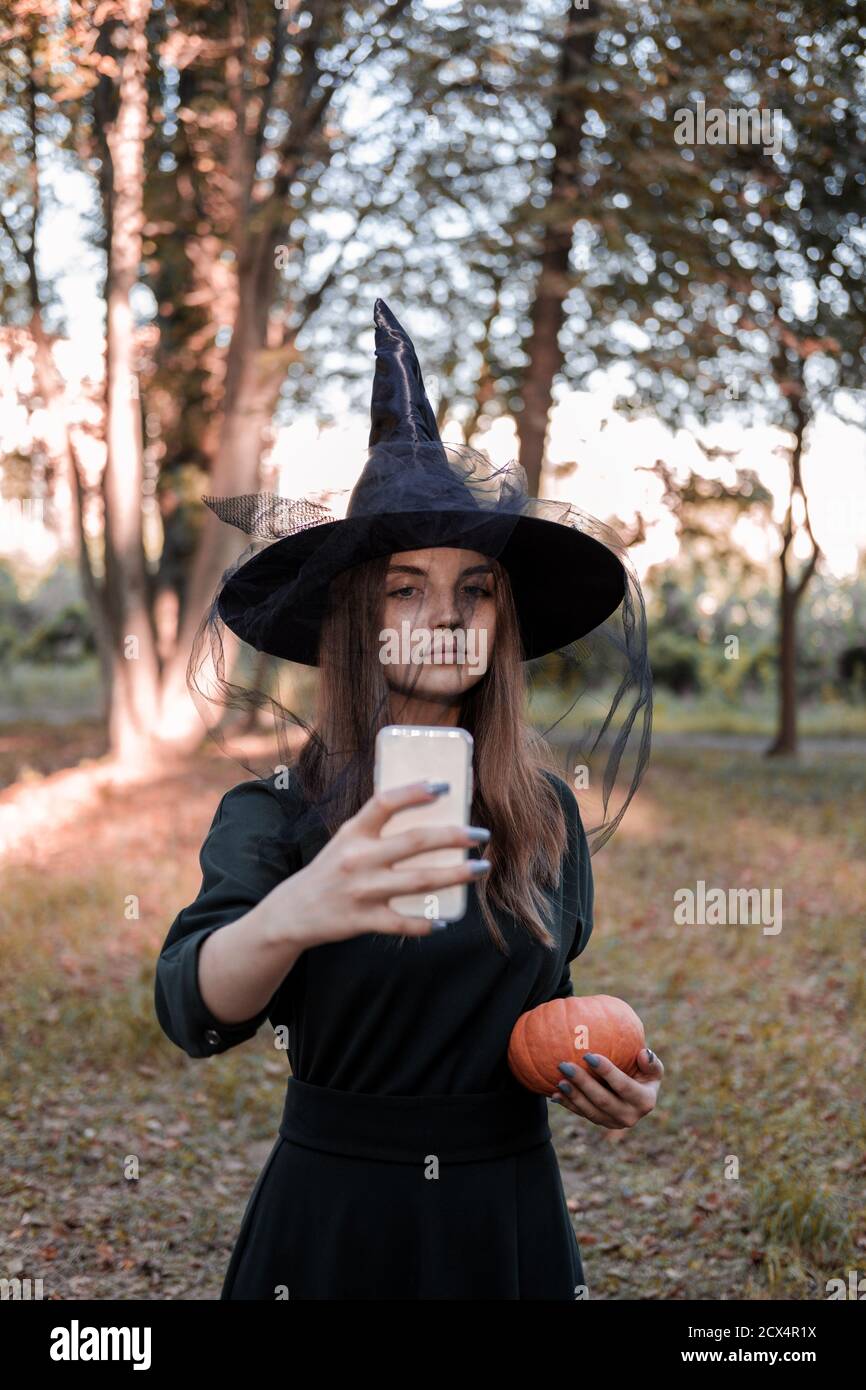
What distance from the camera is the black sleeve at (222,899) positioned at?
64.8 inches

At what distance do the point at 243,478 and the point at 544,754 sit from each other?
10567 mm

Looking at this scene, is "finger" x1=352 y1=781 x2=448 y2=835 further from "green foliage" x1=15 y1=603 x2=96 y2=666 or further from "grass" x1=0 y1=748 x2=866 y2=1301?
"green foliage" x1=15 y1=603 x2=96 y2=666

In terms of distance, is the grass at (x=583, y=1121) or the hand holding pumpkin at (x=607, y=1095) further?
the grass at (x=583, y=1121)

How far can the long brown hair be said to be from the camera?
6.68ft

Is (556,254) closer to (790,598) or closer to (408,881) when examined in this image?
(790,598)

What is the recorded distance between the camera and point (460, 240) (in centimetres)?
1262

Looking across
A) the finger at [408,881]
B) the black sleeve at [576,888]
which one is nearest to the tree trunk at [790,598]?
the black sleeve at [576,888]

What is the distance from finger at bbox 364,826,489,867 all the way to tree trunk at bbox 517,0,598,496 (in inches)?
382

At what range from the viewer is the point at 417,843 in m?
1.31

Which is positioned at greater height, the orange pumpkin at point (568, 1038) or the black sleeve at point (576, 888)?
the black sleeve at point (576, 888)

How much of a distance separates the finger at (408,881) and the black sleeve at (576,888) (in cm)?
91

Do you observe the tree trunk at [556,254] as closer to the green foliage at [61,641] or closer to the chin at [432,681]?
the chin at [432,681]
